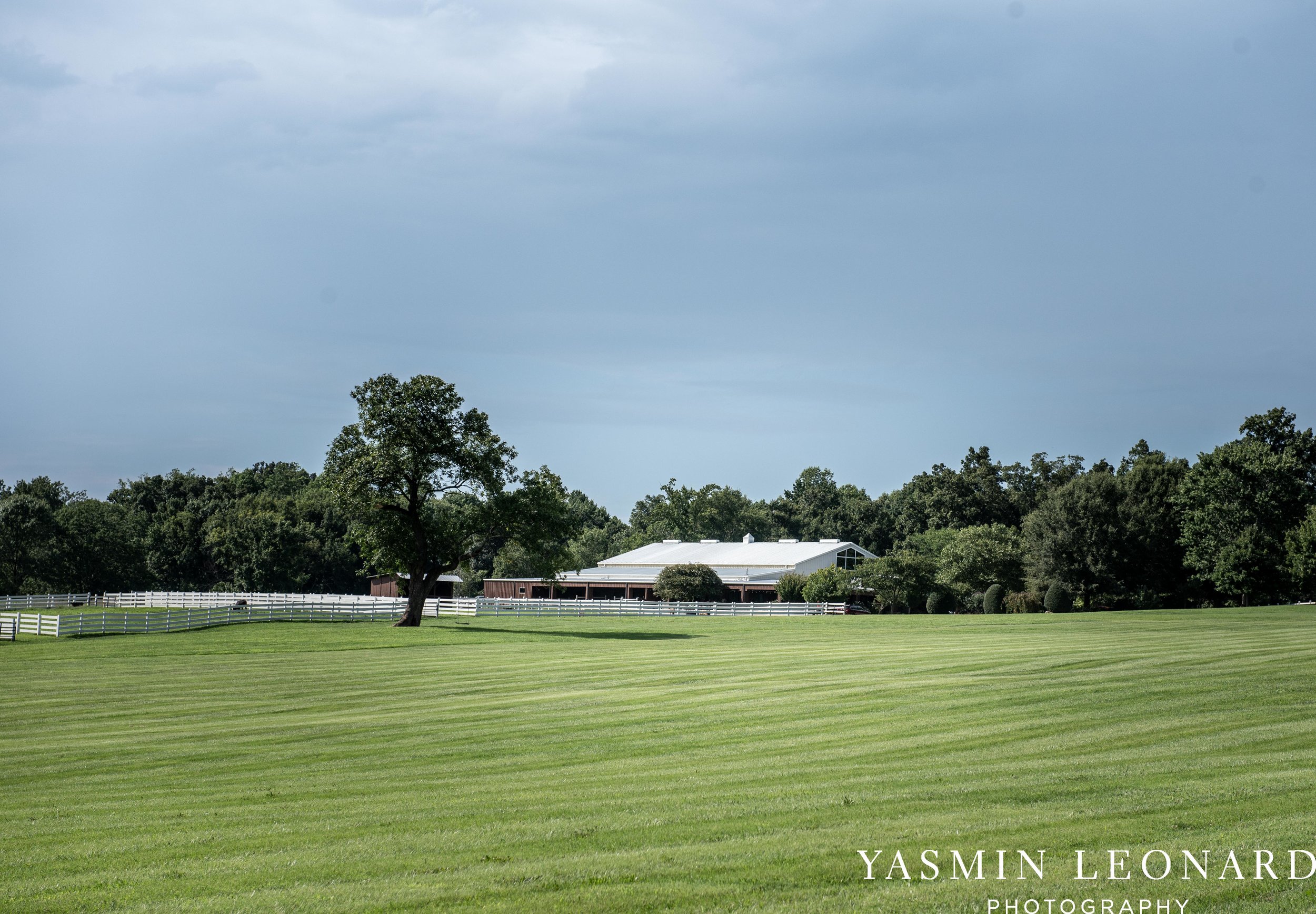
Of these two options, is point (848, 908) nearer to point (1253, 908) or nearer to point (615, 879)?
point (615, 879)

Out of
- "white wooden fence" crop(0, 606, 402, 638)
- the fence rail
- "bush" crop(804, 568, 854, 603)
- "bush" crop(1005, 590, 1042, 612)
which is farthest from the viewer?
"bush" crop(804, 568, 854, 603)

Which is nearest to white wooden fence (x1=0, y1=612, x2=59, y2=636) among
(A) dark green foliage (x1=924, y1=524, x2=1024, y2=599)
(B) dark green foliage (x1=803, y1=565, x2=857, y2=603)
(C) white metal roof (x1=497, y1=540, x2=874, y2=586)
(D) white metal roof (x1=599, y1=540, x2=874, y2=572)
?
(C) white metal roof (x1=497, y1=540, x2=874, y2=586)

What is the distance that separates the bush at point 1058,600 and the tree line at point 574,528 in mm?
1460

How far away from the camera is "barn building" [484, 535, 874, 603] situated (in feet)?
277

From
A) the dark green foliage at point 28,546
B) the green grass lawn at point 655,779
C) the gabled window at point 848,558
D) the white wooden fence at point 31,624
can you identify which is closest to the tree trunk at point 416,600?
the white wooden fence at point 31,624

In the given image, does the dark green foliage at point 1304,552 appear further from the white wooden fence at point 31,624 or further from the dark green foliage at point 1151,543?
the white wooden fence at point 31,624

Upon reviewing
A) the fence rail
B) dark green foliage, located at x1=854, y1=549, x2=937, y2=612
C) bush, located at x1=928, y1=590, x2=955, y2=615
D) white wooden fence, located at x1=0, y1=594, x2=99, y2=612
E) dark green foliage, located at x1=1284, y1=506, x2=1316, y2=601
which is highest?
dark green foliage, located at x1=1284, y1=506, x2=1316, y2=601

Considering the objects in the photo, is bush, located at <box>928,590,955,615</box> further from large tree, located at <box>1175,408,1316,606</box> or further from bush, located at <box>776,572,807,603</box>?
large tree, located at <box>1175,408,1316,606</box>

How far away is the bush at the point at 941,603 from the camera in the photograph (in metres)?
66.9

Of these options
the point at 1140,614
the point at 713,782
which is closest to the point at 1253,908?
the point at 713,782

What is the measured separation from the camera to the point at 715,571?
88188 mm

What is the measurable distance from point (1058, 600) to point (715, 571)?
30289mm

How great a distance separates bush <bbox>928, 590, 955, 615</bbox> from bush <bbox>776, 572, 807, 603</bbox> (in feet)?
33.3

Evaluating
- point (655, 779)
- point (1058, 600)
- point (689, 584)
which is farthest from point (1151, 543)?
point (655, 779)
